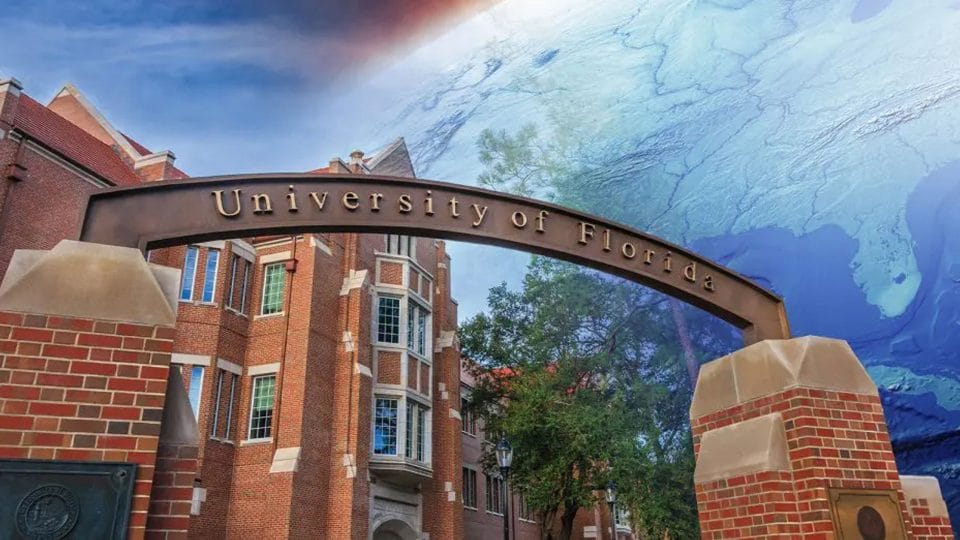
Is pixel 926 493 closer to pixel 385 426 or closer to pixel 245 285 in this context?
pixel 385 426

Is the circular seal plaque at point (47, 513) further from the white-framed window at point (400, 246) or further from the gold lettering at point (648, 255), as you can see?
the white-framed window at point (400, 246)

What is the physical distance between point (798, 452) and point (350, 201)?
3375mm

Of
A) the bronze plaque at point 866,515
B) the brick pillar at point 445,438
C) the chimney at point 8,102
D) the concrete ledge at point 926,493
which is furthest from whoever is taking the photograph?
the brick pillar at point 445,438

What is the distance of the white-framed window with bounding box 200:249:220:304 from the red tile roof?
350cm

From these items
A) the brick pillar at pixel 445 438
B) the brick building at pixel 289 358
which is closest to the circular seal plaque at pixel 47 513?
the brick building at pixel 289 358

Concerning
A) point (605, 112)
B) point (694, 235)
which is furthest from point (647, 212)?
point (605, 112)

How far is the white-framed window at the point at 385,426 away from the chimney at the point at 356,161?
8167 millimetres

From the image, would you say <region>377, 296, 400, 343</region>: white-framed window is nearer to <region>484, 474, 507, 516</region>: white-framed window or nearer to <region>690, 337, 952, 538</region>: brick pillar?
<region>484, 474, 507, 516</region>: white-framed window

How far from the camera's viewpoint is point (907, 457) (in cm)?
3138

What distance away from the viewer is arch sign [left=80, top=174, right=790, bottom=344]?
4184 mm

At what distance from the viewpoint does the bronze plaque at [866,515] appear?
170 inches

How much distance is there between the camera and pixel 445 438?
26250mm

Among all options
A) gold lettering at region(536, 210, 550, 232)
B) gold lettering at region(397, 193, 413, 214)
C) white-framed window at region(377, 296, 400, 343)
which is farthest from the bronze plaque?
white-framed window at region(377, 296, 400, 343)

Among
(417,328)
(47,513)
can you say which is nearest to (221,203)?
(47,513)
